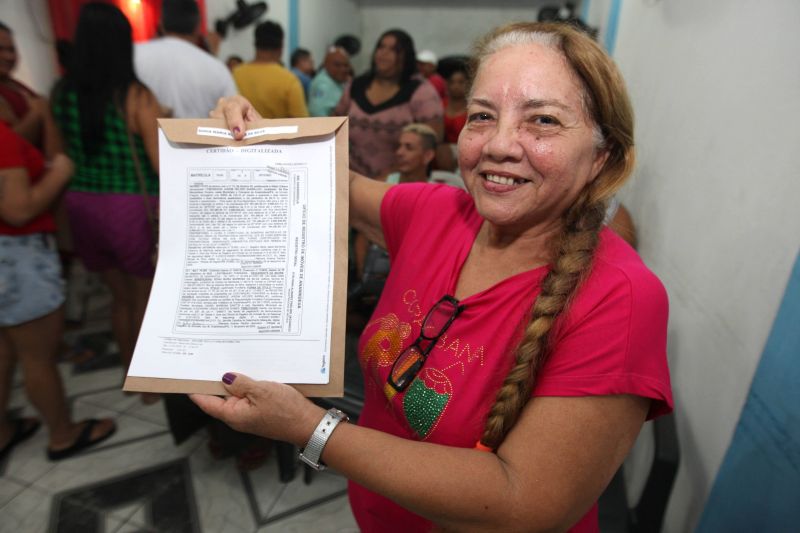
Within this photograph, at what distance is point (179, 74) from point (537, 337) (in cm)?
234

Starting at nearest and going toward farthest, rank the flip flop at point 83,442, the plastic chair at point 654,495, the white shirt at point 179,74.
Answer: the plastic chair at point 654,495, the flip flop at point 83,442, the white shirt at point 179,74

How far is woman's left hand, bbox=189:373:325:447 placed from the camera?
73 centimetres

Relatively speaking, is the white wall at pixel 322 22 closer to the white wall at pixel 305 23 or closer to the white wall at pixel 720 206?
the white wall at pixel 305 23

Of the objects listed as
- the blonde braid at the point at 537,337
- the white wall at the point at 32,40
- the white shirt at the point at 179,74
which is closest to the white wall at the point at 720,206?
the blonde braid at the point at 537,337

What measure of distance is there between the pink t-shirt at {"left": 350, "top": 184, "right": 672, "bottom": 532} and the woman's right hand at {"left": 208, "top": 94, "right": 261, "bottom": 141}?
376mm

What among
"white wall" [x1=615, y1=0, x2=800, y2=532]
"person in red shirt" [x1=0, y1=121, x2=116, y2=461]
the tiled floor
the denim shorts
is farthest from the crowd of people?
the denim shorts

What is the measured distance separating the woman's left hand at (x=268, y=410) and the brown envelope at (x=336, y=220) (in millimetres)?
37

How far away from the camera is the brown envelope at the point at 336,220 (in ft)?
2.63

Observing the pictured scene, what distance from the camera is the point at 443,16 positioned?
946cm

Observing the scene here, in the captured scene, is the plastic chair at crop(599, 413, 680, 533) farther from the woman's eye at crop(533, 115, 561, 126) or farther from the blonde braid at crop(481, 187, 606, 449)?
the woman's eye at crop(533, 115, 561, 126)

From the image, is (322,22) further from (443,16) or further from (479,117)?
(479,117)

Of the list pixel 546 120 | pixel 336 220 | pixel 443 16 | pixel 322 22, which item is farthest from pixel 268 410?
pixel 443 16

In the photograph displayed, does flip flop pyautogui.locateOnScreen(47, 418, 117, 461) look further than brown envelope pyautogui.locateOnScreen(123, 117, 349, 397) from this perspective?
Yes

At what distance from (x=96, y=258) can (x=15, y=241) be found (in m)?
0.43
